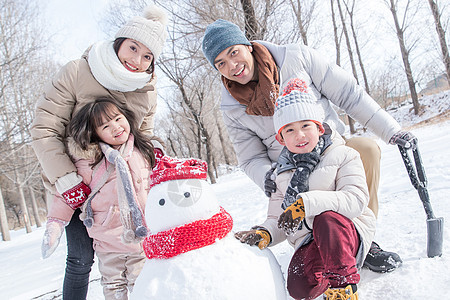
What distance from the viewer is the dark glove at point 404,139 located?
1815 mm

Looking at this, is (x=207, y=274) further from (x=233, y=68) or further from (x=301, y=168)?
(x=233, y=68)

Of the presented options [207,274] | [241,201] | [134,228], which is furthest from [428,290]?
[241,201]

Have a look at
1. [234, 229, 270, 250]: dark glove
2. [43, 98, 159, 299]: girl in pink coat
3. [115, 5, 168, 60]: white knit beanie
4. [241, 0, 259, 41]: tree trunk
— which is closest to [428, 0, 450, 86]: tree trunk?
[241, 0, 259, 41]: tree trunk

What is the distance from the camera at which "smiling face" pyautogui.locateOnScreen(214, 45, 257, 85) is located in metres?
2.05

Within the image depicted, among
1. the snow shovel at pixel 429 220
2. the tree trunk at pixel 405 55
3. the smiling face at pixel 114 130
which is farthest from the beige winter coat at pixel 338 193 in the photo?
the tree trunk at pixel 405 55

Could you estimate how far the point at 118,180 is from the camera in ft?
5.67

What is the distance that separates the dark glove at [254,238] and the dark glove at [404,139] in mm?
1076

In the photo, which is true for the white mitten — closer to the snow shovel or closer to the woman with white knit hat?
the woman with white knit hat

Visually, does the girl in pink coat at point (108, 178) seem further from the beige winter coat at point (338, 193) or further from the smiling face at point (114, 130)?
the beige winter coat at point (338, 193)

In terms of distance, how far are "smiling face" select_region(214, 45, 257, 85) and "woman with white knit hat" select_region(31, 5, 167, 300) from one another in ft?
1.52

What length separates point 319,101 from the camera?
2.11m

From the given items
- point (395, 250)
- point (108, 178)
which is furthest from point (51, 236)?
point (395, 250)

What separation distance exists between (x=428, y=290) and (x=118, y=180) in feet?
5.41

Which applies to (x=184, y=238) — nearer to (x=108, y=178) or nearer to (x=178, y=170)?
(x=178, y=170)
